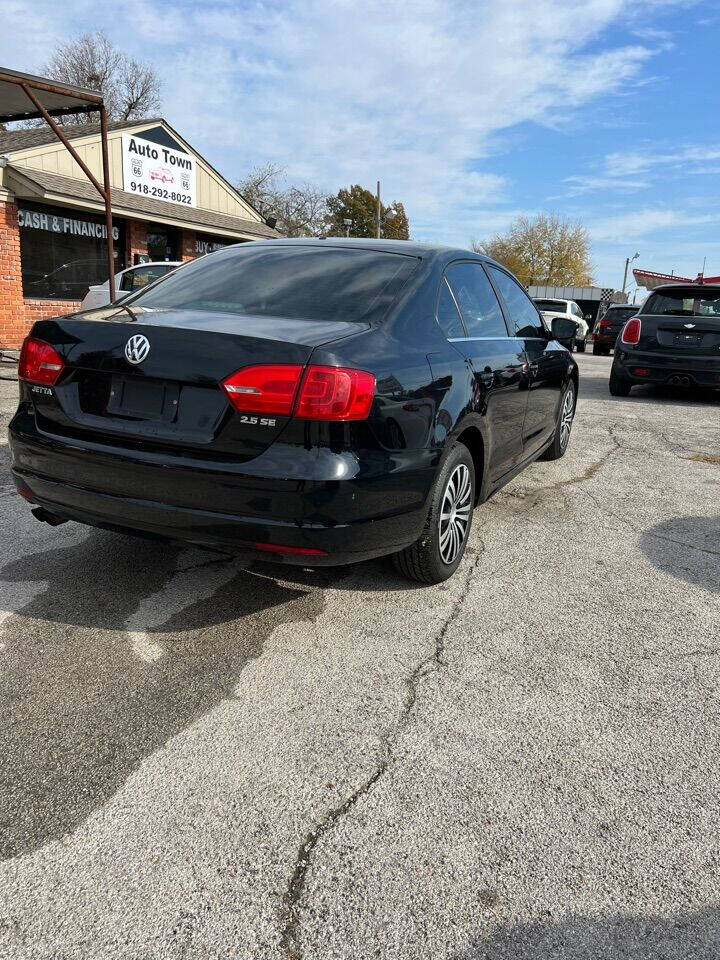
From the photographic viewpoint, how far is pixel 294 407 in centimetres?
256

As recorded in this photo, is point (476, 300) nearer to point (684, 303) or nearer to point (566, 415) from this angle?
point (566, 415)

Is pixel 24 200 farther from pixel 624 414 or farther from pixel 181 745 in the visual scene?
pixel 181 745

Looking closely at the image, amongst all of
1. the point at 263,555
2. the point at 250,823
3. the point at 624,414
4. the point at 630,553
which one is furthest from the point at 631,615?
the point at 624,414

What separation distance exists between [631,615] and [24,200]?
1505cm

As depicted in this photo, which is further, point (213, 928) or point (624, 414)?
point (624, 414)

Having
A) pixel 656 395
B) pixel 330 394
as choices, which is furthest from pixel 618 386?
pixel 330 394

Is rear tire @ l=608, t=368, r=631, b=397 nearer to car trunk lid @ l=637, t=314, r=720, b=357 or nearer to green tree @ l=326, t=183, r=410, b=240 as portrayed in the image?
car trunk lid @ l=637, t=314, r=720, b=357

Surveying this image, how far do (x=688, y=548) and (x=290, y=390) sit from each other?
2843 millimetres

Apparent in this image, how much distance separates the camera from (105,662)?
8.89 feet

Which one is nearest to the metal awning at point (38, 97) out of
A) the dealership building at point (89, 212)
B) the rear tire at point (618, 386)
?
the dealership building at point (89, 212)

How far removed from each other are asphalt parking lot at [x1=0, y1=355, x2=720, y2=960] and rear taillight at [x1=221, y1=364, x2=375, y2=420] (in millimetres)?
963

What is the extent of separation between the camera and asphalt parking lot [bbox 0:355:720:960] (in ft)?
5.53

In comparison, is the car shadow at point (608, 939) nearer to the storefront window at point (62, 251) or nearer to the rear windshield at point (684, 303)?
the rear windshield at point (684, 303)

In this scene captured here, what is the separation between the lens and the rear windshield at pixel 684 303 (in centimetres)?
979
